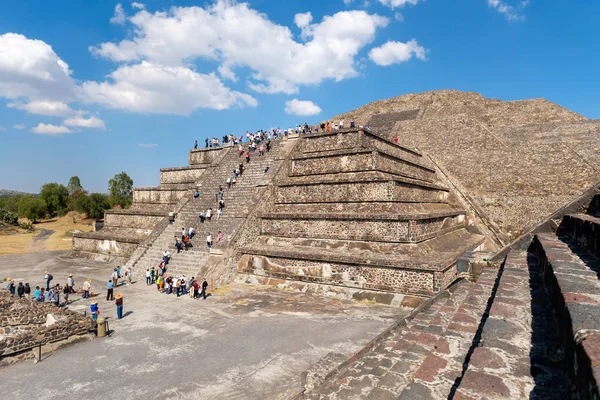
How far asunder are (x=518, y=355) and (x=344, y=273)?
8385 mm

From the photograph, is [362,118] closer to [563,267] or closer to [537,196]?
[537,196]

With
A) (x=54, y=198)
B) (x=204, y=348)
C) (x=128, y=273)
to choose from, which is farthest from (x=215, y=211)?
(x=54, y=198)

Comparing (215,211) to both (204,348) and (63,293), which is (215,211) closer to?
(63,293)

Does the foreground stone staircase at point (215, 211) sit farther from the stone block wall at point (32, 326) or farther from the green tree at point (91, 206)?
the green tree at point (91, 206)

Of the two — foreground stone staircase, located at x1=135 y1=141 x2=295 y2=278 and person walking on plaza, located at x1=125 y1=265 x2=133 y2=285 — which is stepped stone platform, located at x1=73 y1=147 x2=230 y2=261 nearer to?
foreground stone staircase, located at x1=135 y1=141 x2=295 y2=278

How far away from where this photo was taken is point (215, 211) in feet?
54.5

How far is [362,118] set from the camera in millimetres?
34812

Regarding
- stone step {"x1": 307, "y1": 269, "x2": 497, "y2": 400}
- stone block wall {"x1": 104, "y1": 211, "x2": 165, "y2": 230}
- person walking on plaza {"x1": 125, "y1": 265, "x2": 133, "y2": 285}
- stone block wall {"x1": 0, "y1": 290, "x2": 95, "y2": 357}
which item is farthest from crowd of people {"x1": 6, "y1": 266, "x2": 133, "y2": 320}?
stone step {"x1": 307, "y1": 269, "x2": 497, "y2": 400}

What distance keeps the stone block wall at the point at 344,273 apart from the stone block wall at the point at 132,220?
27.7 ft

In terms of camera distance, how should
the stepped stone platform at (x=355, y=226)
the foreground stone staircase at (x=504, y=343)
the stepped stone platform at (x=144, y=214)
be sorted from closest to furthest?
1. the foreground stone staircase at (x=504, y=343)
2. the stepped stone platform at (x=355, y=226)
3. the stepped stone platform at (x=144, y=214)

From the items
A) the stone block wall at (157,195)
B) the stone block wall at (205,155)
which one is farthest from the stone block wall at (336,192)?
the stone block wall at (205,155)

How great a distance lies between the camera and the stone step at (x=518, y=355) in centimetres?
265

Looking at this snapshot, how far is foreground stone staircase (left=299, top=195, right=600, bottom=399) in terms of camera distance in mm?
2617

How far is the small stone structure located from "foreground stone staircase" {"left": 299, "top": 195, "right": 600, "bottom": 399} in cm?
646
